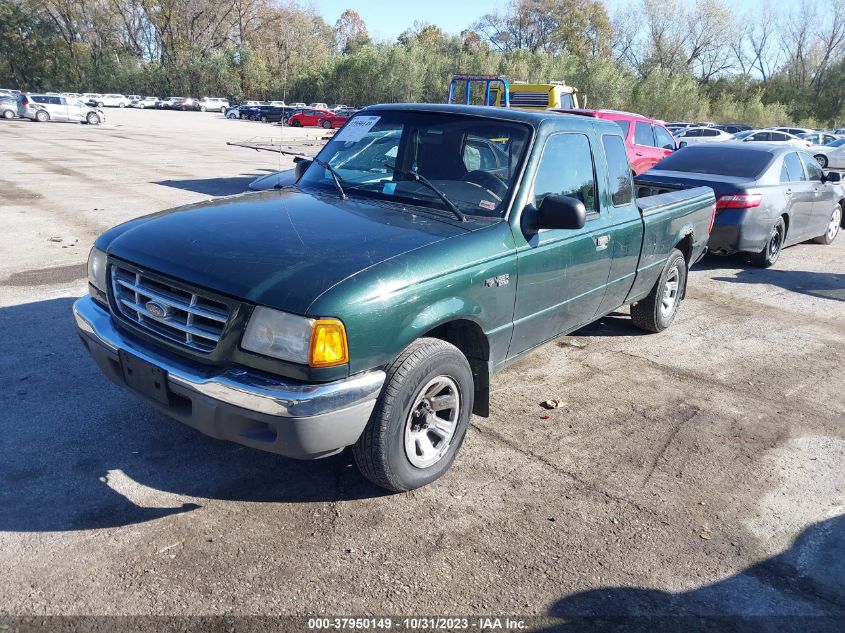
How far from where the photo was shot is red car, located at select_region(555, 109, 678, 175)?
1385 centimetres

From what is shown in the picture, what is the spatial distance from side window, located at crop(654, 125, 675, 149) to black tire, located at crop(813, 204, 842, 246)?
13.5ft

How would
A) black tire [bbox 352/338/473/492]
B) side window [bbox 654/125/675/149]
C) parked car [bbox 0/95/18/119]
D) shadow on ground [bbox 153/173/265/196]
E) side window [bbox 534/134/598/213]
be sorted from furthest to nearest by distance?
parked car [bbox 0/95/18/119]
side window [bbox 654/125/675/149]
shadow on ground [bbox 153/173/265/196]
side window [bbox 534/134/598/213]
black tire [bbox 352/338/473/492]

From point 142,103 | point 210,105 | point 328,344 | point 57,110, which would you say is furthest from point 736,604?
point 142,103

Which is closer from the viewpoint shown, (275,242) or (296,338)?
(296,338)

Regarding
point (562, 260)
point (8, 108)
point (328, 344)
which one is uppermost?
point (8, 108)

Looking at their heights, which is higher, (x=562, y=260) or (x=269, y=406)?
(x=562, y=260)

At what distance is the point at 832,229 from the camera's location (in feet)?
39.4

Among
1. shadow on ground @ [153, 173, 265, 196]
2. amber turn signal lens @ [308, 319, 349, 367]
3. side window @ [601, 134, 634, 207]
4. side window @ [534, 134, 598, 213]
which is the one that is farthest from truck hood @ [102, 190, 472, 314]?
shadow on ground @ [153, 173, 265, 196]

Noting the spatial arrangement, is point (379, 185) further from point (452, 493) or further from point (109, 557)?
point (109, 557)

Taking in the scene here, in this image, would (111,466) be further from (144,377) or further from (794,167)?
(794,167)

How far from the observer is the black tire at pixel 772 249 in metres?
9.40

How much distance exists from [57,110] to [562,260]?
1703 inches

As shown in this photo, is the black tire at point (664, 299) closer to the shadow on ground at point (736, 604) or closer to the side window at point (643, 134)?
the shadow on ground at point (736, 604)

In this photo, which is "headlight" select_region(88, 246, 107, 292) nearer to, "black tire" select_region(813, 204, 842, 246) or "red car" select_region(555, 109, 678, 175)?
"red car" select_region(555, 109, 678, 175)
